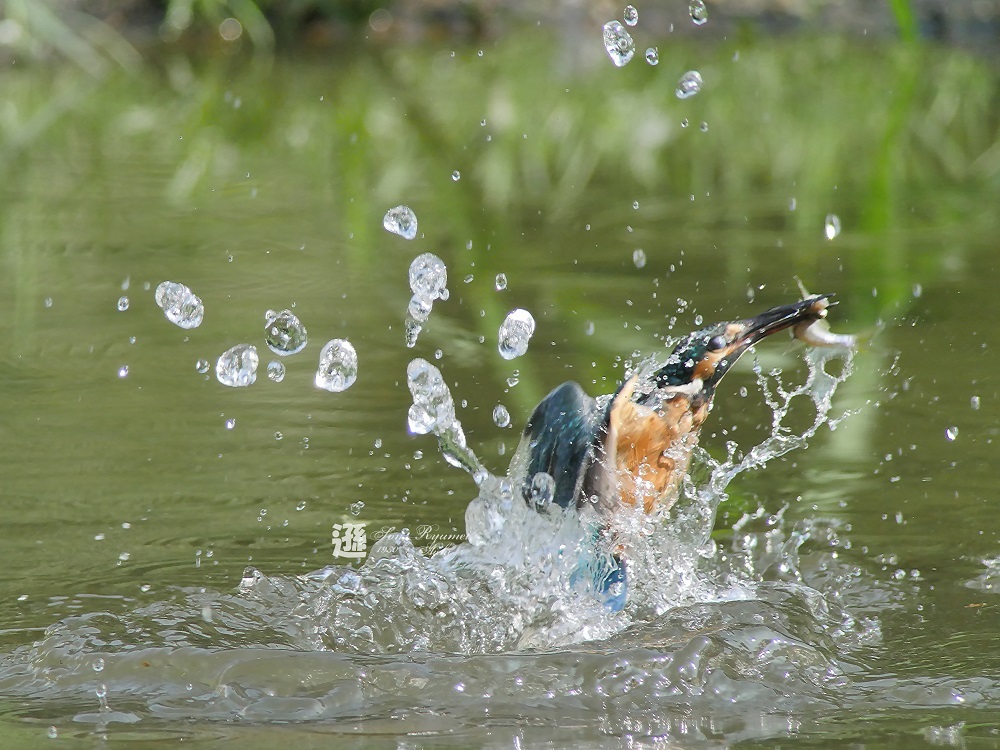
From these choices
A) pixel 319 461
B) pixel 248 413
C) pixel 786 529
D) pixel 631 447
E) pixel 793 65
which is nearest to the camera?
pixel 631 447

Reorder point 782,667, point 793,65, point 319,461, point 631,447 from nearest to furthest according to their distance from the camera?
1. point 782,667
2. point 631,447
3. point 319,461
4. point 793,65

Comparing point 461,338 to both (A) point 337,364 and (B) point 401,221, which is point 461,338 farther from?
(A) point 337,364

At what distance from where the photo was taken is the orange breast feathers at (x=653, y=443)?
8.43 feet

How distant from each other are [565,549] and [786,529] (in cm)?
47

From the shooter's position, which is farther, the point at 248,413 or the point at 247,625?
the point at 248,413

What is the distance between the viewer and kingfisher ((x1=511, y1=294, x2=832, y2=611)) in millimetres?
2529

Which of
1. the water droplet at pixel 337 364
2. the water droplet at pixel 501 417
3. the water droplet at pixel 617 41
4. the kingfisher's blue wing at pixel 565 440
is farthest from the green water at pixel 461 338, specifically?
the water droplet at pixel 617 41

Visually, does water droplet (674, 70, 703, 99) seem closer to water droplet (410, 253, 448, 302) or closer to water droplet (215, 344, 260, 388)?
water droplet (410, 253, 448, 302)

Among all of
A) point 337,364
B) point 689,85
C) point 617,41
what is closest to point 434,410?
point 337,364

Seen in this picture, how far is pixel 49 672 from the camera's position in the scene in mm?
2248

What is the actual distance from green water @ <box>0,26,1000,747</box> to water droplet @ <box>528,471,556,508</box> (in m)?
0.30

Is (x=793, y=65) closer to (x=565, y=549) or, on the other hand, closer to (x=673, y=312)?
(x=673, y=312)

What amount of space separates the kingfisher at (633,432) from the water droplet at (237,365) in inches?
29.9


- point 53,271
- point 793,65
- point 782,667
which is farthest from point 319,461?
point 793,65
